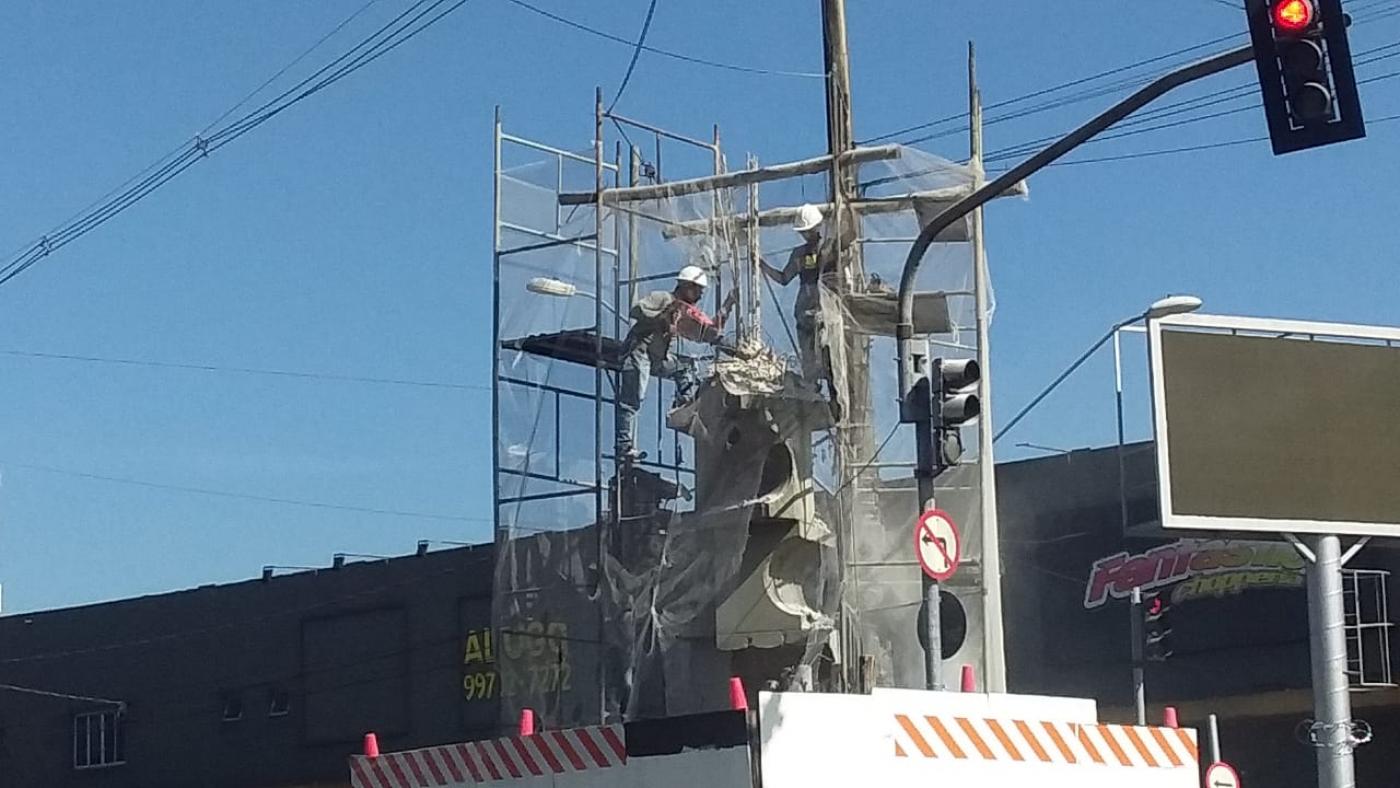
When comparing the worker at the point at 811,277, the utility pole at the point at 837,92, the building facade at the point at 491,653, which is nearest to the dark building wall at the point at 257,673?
the building facade at the point at 491,653

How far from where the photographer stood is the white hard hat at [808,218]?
1814 centimetres

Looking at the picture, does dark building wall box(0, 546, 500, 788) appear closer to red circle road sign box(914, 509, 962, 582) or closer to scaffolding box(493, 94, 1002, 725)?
scaffolding box(493, 94, 1002, 725)

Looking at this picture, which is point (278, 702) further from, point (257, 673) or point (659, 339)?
point (659, 339)

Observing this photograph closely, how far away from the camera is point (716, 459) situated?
685 inches

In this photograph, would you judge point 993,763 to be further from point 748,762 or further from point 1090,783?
point 748,762

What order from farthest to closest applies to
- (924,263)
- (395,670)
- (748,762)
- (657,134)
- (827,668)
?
(395,670)
(657,134)
(924,263)
(827,668)
(748,762)

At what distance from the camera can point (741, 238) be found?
19031 millimetres

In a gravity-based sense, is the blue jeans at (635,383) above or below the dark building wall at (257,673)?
above

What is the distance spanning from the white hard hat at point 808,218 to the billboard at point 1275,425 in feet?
12.0

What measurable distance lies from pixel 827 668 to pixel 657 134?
239 inches

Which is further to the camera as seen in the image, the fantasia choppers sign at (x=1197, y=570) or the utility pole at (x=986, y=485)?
the fantasia choppers sign at (x=1197, y=570)

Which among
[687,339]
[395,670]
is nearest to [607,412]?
[687,339]

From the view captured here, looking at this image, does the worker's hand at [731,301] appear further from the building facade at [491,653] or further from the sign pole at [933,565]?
the sign pole at [933,565]

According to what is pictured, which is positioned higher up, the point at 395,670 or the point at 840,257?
the point at 840,257
